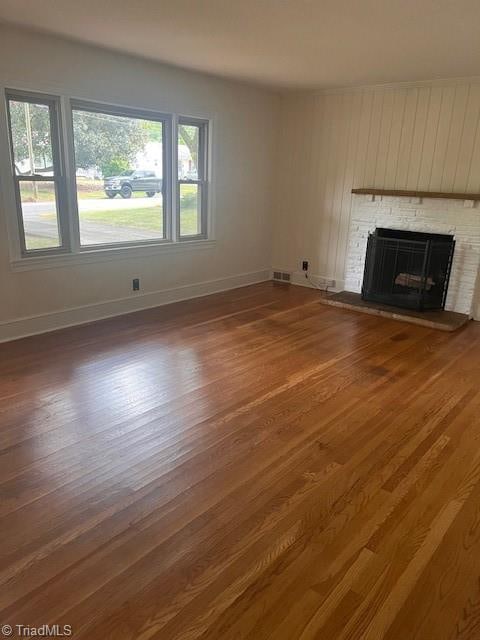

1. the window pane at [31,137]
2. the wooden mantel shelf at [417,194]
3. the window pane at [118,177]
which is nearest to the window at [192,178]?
the window pane at [118,177]

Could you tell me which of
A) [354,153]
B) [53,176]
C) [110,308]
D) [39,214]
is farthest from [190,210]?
[354,153]

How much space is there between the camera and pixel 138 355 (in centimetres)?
371

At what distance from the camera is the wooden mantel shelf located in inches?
187

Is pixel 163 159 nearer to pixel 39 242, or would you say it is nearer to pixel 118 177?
pixel 118 177

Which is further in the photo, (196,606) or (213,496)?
(213,496)

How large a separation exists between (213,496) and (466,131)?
14.8ft

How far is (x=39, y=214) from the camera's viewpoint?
3998 millimetres

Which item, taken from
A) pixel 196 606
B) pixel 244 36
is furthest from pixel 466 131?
pixel 196 606

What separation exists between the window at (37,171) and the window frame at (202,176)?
1379mm

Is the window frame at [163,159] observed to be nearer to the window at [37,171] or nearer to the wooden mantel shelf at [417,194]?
the window at [37,171]

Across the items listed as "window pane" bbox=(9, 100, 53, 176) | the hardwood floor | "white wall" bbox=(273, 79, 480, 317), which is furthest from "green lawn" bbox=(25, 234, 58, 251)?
"white wall" bbox=(273, 79, 480, 317)

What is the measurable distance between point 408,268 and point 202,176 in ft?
8.37

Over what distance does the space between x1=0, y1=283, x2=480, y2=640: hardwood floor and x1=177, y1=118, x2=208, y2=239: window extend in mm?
1982

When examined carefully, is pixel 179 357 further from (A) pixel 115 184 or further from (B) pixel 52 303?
(A) pixel 115 184
